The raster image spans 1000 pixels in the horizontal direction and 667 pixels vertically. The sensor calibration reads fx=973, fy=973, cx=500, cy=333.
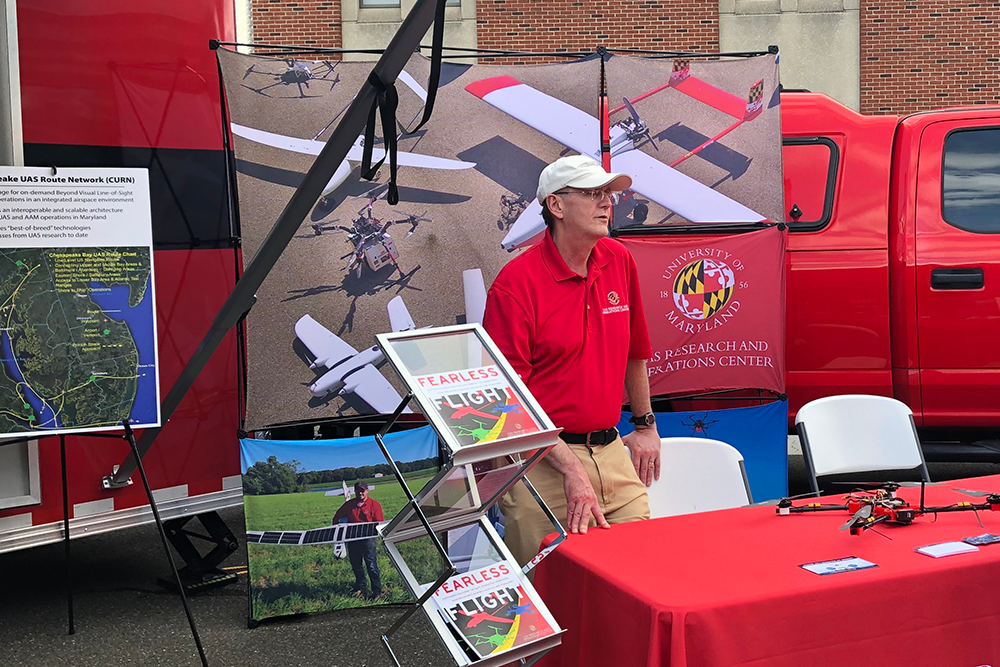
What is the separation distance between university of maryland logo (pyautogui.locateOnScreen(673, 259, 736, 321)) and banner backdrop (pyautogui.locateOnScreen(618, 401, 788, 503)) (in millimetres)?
550

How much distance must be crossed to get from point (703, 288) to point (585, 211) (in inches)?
89.5

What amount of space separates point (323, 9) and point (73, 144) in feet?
38.2

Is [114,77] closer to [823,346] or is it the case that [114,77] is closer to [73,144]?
[73,144]

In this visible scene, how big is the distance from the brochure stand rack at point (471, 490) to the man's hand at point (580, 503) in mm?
259

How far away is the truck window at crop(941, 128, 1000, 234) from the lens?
230 inches

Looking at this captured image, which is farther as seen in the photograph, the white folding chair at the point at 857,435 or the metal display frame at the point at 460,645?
the white folding chair at the point at 857,435

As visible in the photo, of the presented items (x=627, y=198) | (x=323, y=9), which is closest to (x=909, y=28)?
(x=323, y=9)

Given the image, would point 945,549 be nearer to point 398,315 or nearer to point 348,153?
point 398,315

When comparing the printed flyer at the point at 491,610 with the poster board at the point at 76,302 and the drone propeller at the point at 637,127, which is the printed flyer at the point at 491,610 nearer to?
the poster board at the point at 76,302

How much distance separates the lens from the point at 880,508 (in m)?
2.80

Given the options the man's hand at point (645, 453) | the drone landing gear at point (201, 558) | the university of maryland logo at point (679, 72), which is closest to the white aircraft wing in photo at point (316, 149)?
the university of maryland logo at point (679, 72)

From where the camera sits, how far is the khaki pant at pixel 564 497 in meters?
3.14

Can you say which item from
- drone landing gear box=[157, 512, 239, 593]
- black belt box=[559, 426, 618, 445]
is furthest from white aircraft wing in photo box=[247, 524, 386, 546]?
black belt box=[559, 426, 618, 445]

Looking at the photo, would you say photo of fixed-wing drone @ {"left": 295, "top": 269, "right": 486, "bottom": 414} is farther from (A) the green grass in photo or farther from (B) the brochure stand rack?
(B) the brochure stand rack
